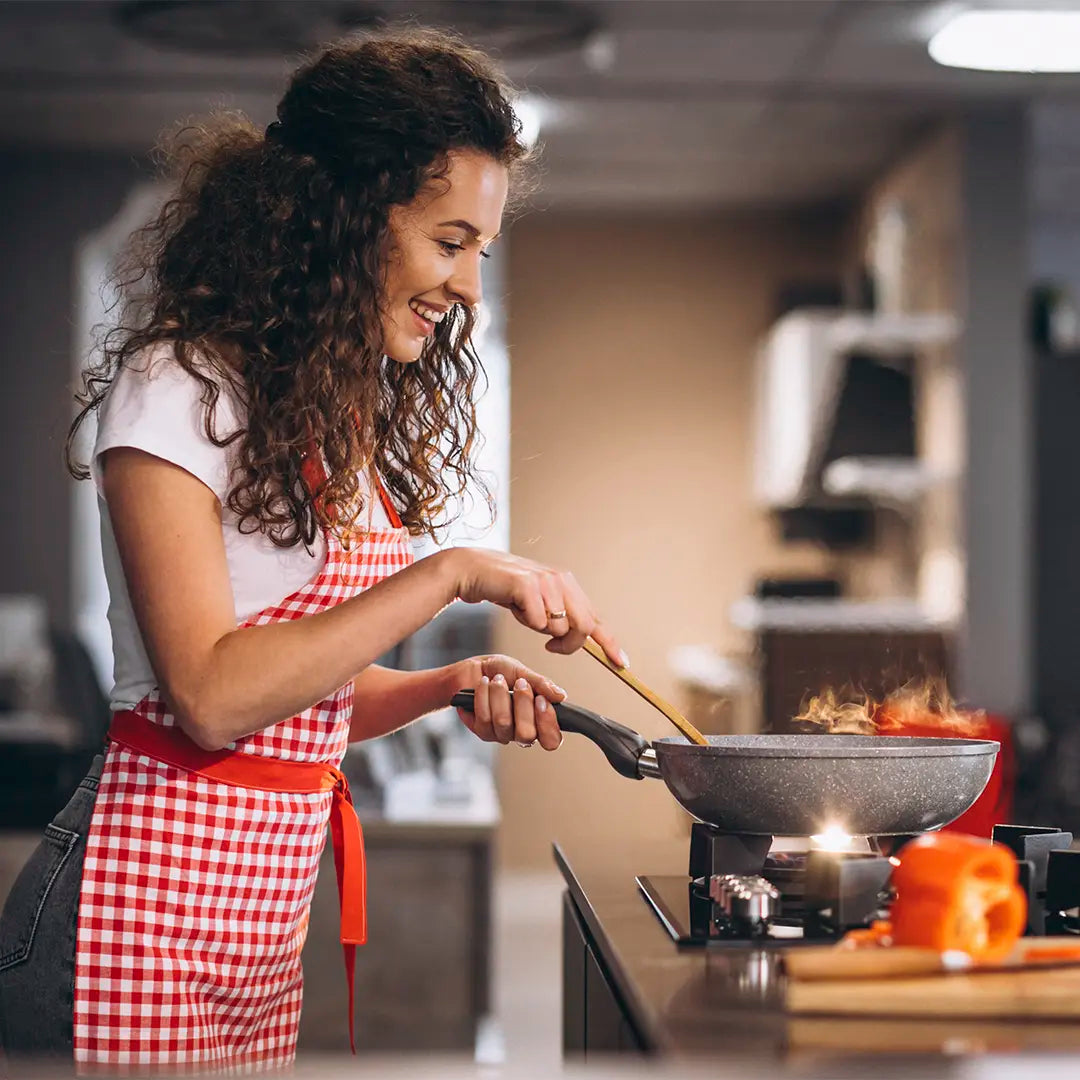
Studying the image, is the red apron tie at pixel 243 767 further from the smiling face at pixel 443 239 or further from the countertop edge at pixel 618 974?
the smiling face at pixel 443 239

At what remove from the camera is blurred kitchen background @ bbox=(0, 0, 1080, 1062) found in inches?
165

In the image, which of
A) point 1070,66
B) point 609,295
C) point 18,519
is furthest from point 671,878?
point 609,295

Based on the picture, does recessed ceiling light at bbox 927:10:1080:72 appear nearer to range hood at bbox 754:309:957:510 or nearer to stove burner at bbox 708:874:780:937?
range hood at bbox 754:309:957:510

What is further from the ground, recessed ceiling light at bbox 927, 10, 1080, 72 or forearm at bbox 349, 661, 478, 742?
recessed ceiling light at bbox 927, 10, 1080, 72

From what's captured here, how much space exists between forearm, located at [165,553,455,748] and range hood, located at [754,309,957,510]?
4.43m

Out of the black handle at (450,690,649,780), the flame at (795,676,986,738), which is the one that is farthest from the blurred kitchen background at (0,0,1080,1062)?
the black handle at (450,690,649,780)

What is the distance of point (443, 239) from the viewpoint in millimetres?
1469

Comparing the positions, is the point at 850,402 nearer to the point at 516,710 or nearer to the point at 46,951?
the point at 516,710

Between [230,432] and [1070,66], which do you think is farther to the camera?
[1070,66]

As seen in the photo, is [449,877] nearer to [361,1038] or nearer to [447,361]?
[361,1038]

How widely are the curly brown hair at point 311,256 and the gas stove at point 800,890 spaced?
0.44 m

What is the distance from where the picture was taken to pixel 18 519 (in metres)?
6.39

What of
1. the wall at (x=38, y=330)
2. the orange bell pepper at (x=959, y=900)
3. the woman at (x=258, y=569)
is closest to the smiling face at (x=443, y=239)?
the woman at (x=258, y=569)

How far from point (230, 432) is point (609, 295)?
590cm
